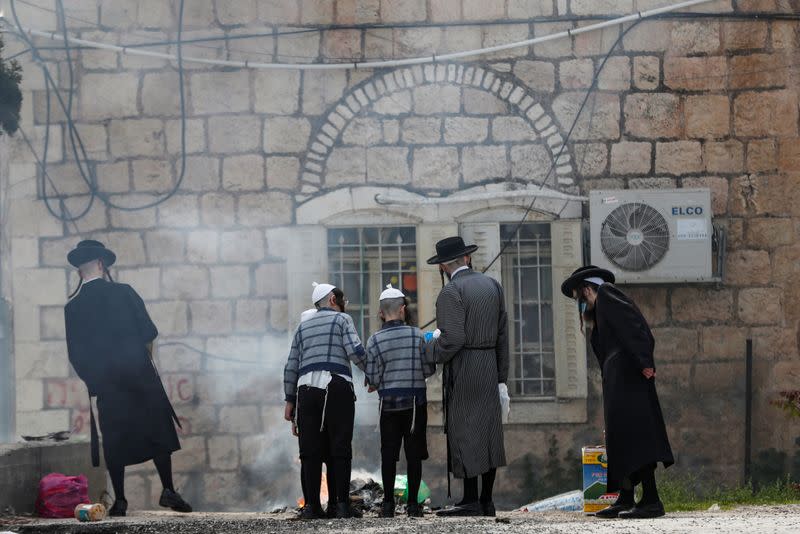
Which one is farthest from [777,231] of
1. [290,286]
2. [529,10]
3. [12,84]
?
[12,84]

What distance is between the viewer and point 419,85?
40.5 feet

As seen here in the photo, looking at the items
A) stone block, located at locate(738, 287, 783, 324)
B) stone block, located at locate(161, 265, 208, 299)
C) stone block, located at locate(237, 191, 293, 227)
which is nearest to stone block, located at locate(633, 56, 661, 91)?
stone block, located at locate(738, 287, 783, 324)

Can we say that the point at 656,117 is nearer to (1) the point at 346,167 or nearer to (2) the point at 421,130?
(2) the point at 421,130

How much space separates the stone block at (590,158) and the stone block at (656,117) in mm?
283

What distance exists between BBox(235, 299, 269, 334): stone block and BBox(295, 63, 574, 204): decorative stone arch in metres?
0.94

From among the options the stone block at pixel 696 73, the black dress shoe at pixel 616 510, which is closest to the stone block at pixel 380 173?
the stone block at pixel 696 73

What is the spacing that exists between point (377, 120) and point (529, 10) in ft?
5.20

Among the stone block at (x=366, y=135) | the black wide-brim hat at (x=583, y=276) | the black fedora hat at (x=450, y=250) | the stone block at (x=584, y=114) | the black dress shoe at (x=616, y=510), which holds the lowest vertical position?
the black dress shoe at (x=616, y=510)

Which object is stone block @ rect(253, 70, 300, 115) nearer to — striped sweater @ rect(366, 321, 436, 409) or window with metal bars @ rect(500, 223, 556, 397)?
window with metal bars @ rect(500, 223, 556, 397)

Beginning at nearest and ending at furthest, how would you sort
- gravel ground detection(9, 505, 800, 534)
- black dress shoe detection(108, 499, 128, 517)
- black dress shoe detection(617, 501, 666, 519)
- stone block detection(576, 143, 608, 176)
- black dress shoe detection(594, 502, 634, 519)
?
gravel ground detection(9, 505, 800, 534) < black dress shoe detection(617, 501, 666, 519) < black dress shoe detection(594, 502, 634, 519) < black dress shoe detection(108, 499, 128, 517) < stone block detection(576, 143, 608, 176)

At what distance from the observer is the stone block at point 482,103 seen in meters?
12.3

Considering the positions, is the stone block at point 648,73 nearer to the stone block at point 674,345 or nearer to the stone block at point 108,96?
the stone block at point 674,345

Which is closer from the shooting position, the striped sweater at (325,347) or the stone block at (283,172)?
the striped sweater at (325,347)

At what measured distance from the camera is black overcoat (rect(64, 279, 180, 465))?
31.8 ft
